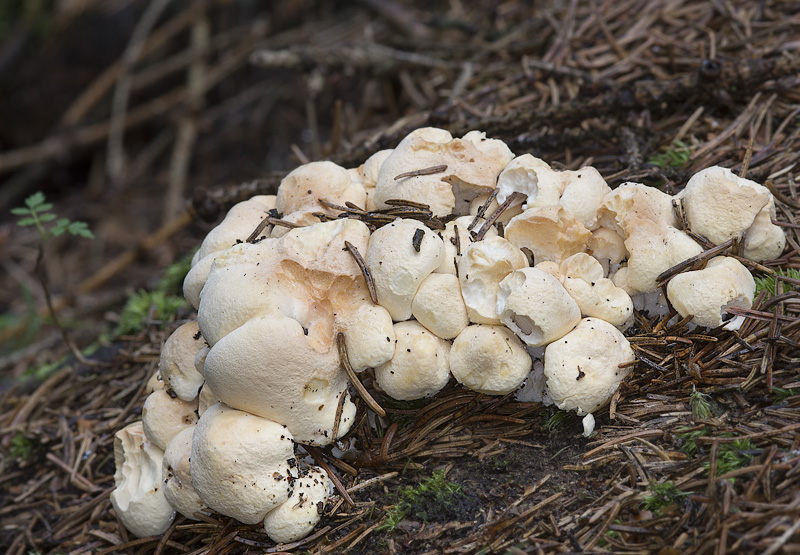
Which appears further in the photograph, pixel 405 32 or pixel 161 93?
pixel 161 93

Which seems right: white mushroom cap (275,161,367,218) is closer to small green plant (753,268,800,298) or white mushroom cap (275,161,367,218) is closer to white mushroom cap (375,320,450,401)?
white mushroom cap (375,320,450,401)

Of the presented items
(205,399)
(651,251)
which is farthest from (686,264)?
(205,399)

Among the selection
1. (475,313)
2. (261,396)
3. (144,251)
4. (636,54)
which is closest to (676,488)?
(475,313)

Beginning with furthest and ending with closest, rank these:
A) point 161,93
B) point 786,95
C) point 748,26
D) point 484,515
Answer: point 161,93 < point 748,26 < point 786,95 < point 484,515

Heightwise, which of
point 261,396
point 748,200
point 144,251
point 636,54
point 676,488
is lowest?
point 144,251

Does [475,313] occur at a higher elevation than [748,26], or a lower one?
lower

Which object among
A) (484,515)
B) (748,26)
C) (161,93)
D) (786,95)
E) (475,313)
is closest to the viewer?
(484,515)

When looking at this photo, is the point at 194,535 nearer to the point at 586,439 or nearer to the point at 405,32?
the point at 586,439
